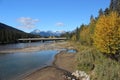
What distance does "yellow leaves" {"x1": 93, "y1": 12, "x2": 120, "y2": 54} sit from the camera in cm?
5062

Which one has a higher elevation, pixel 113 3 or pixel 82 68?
pixel 113 3

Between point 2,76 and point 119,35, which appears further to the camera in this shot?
point 119,35

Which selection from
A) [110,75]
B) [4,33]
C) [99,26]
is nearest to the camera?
[110,75]

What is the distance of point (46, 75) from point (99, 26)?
61.7ft

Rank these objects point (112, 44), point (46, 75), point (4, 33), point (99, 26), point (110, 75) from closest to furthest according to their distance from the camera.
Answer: point (110, 75) → point (46, 75) → point (112, 44) → point (99, 26) → point (4, 33)

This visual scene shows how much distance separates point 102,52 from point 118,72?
2176cm

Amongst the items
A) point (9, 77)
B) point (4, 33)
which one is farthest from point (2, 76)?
point (4, 33)

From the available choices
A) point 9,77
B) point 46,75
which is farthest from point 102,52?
point 9,77

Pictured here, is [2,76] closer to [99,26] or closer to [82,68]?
[82,68]

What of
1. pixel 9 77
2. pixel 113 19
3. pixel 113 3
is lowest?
pixel 9 77

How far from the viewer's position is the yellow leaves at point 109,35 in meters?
50.6

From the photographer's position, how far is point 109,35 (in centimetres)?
5156

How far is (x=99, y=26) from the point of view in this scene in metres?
54.6

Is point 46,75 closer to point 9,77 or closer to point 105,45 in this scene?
point 9,77
